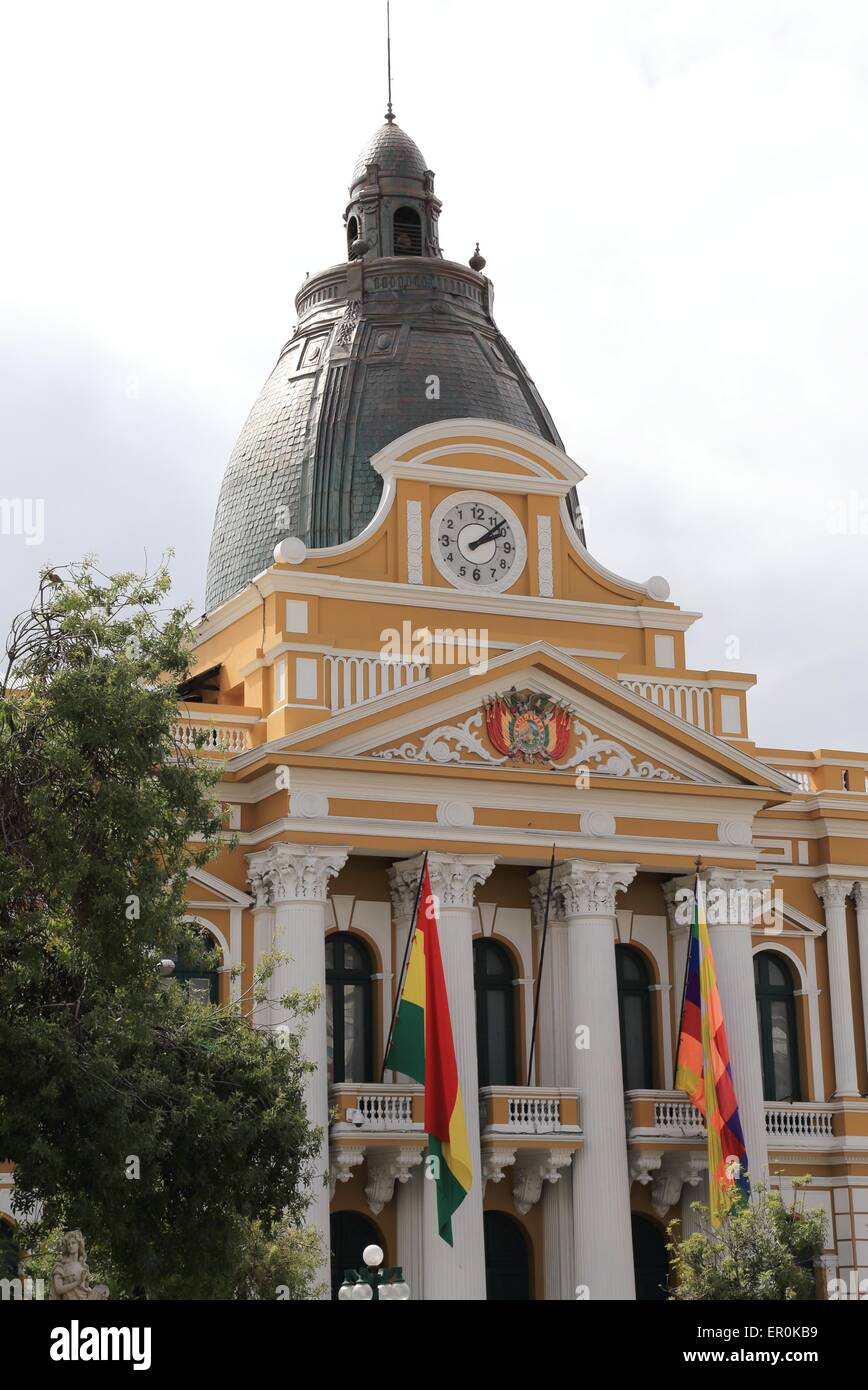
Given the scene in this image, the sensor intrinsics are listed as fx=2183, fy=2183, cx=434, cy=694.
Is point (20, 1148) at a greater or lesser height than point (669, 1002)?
lesser

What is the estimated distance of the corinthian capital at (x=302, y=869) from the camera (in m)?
38.5

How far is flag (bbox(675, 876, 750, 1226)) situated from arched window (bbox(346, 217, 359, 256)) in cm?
1889

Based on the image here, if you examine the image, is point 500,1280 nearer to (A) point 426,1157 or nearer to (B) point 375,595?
(A) point 426,1157

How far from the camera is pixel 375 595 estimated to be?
41.6 m

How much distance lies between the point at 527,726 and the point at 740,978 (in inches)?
245

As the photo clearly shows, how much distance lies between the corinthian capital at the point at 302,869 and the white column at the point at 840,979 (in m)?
11.7

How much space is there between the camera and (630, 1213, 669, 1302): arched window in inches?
1613

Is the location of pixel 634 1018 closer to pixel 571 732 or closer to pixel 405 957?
pixel 405 957

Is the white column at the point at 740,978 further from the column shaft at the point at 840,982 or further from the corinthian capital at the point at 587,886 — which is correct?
the column shaft at the point at 840,982

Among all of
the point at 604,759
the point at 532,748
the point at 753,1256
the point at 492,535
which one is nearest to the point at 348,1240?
the point at 753,1256

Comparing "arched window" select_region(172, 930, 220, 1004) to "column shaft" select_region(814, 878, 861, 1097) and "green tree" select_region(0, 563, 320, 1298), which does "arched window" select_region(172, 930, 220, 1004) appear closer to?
"green tree" select_region(0, 563, 320, 1298)

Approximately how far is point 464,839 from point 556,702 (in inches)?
128
